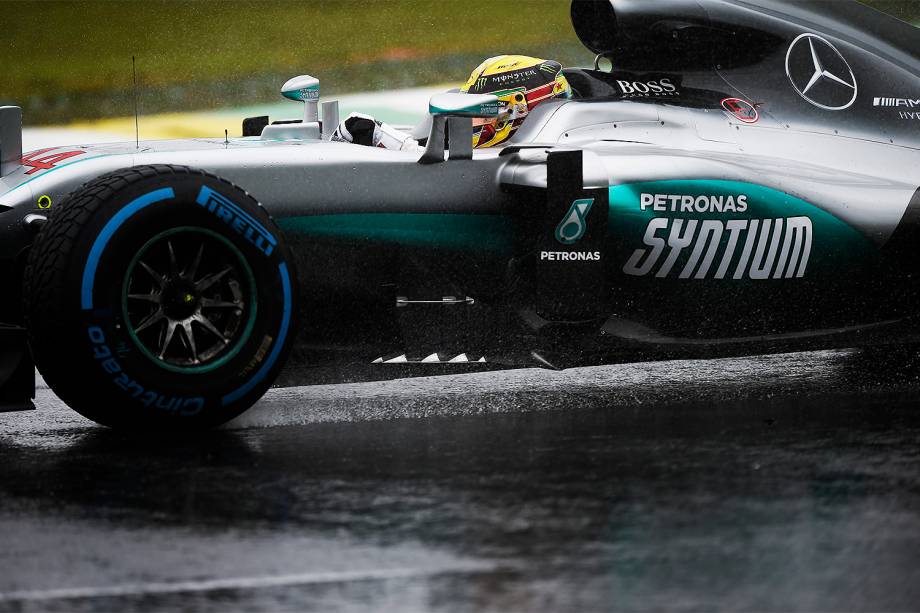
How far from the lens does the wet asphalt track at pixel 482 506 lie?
2906mm

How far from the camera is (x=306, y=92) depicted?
6.91 meters

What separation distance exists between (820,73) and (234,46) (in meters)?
7.76

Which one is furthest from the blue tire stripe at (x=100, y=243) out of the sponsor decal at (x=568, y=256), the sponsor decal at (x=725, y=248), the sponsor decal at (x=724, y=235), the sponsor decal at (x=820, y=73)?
the sponsor decal at (x=820, y=73)

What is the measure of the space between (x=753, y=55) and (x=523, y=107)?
0.99 m

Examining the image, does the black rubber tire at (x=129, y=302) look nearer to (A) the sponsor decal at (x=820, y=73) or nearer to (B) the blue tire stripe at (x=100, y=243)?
(B) the blue tire stripe at (x=100, y=243)

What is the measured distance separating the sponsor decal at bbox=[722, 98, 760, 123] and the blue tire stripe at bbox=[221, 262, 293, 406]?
2117mm

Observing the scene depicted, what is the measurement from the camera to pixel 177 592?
9.52ft

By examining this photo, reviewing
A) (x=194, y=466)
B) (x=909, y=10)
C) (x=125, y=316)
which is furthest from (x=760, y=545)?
(x=909, y=10)

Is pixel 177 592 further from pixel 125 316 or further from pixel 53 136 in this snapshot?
pixel 53 136

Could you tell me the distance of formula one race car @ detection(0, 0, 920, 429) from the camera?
14.8 ft

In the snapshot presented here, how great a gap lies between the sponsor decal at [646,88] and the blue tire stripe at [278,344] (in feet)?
5.94

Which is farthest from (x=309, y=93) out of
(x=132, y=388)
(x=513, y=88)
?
(x=132, y=388)

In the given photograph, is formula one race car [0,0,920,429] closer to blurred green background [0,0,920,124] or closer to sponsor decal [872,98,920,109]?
sponsor decal [872,98,920,109]

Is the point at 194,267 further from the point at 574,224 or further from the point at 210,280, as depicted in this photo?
the point at 574,224
